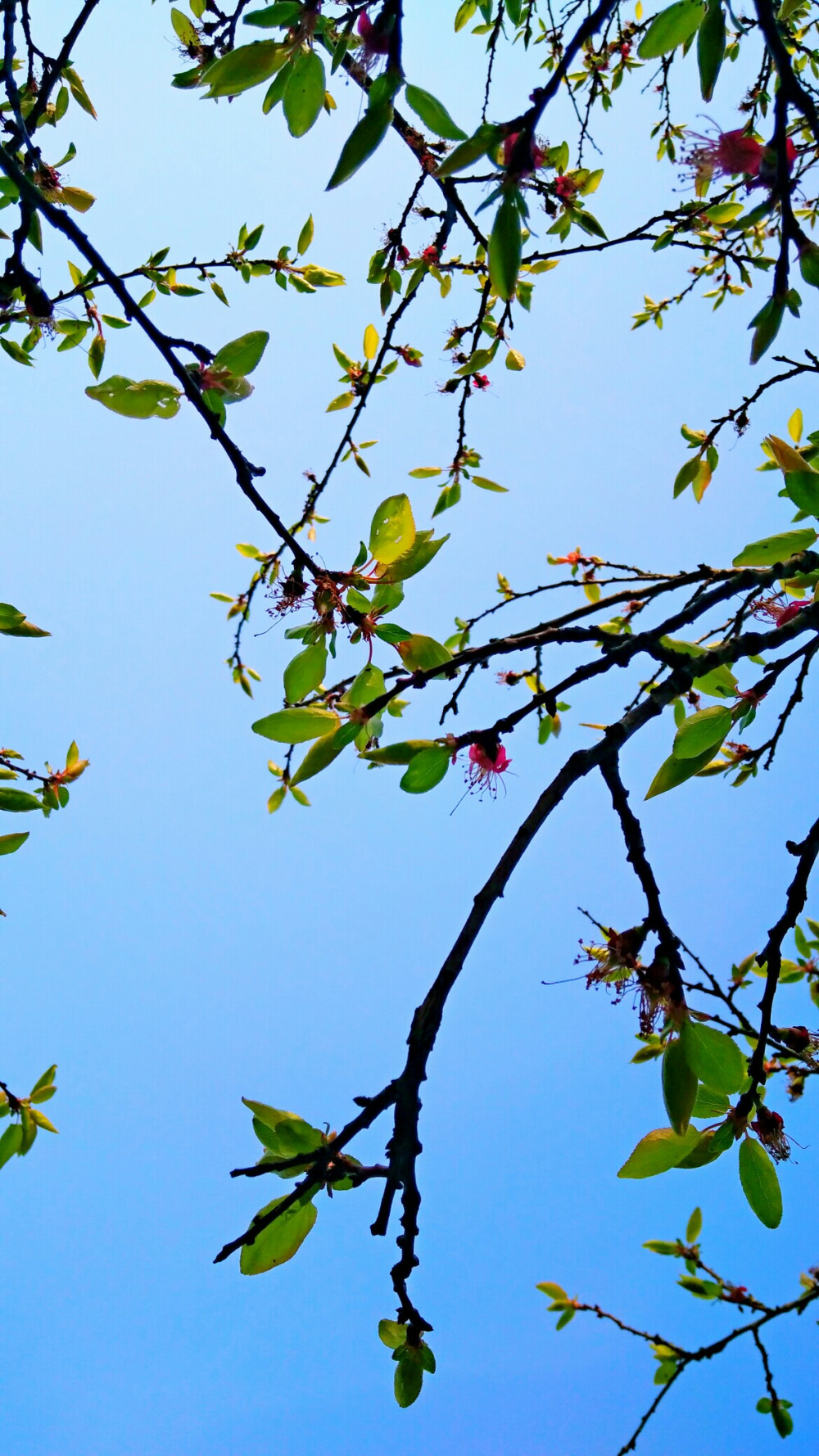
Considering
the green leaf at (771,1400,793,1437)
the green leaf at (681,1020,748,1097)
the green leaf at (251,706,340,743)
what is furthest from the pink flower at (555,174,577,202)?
the green leaf at (771,1400,793,1437)

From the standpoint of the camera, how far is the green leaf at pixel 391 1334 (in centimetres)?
95

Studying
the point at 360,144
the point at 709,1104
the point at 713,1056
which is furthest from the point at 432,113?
the point at 709,1104

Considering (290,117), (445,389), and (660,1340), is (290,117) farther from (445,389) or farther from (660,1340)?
(660,1340)

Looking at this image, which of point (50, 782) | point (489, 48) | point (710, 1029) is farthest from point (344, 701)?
point (489, 48)

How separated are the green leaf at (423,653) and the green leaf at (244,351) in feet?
1.17

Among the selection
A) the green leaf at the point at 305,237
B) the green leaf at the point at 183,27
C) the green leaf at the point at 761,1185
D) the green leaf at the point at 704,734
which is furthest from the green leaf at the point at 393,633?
the green leaf at the point at 183,27

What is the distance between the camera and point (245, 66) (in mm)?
779

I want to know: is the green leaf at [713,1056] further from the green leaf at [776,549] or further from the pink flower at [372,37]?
the pink flower at [372,37]

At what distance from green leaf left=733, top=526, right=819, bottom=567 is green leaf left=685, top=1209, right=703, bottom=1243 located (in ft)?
5.30

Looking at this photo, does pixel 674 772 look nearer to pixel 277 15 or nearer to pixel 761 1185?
pixel 761 1185

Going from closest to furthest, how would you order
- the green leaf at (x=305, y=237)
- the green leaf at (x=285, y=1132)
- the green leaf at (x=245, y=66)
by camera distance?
the green leaf at (x=245, y=66) < the green leaf at (x=285, y=1132) < the green leaf at (x=305, y=237)

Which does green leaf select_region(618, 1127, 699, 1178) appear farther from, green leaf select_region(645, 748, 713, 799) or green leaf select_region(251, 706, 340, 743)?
green leaf select_region(251, 706, 340, 743)

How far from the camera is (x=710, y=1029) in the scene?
85 cm

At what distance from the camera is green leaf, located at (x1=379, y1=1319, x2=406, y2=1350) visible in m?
0.95
